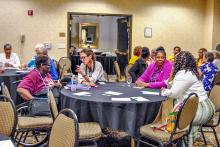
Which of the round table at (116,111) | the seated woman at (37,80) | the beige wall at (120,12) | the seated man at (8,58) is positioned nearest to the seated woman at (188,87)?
the round table at (116,111)

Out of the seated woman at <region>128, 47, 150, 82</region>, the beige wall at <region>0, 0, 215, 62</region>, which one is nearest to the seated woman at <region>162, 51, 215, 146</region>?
the seated woman at <region>128, 47, 150, 82</region>

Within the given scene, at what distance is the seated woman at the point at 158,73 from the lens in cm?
508

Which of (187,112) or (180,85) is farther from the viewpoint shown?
(180,85)

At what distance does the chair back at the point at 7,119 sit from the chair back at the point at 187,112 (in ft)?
5.20

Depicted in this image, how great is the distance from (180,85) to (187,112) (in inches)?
20.3

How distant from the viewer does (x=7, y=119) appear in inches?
127

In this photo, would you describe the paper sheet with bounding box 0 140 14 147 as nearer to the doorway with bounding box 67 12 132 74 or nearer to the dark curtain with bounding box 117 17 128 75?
the dark curtain with bounding box 117 17 128 75

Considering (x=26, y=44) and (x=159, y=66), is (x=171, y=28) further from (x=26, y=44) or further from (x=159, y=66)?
(x=159, y=66)

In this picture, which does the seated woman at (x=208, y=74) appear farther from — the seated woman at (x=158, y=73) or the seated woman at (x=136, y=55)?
the seated woman at (x=158, y=73)

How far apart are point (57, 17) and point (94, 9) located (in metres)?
1.15

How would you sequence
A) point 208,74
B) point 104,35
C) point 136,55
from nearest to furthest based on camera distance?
1. point 208,74
2. point 136,55
3. point 104,35

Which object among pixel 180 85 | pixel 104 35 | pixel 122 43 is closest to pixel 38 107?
pixel 180 85

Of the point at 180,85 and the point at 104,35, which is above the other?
the point at 104,35

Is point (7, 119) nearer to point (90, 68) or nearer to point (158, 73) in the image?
point (90, 68)
